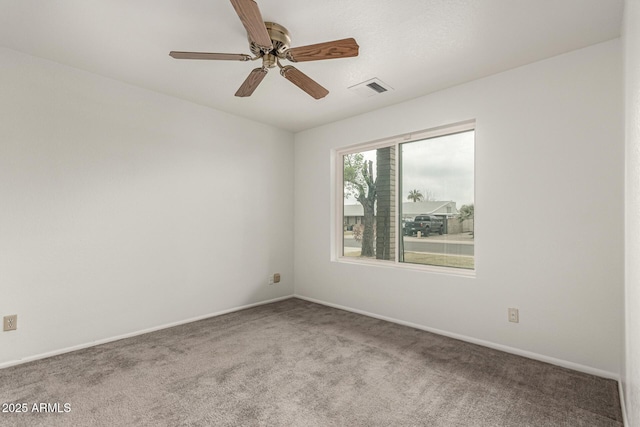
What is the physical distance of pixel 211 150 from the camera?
377 centimetres

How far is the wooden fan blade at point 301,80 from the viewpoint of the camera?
88.2 inches

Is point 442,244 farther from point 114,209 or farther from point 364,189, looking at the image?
point 114,209

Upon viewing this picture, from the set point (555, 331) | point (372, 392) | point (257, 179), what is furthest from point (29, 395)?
point (555, 331)

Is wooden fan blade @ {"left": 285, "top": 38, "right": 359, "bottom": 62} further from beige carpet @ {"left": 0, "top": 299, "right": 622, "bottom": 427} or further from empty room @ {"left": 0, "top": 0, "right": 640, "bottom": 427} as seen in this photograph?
beige carpet @ {"left": 0, "top": 299, "right": 622, "bottom": 427}

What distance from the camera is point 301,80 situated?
2365 mm

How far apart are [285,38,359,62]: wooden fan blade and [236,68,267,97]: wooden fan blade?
26 cm

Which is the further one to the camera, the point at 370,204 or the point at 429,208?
the point at 370,204

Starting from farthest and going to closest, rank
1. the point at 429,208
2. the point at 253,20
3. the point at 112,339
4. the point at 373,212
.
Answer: the point at 373,212
the point at 429,208
the point at 112,339
the point at 253,20

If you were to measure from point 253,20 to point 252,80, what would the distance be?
2.41 ft

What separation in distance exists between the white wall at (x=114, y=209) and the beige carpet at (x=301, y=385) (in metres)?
0.39

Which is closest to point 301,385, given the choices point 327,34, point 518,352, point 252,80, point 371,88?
point 518,352

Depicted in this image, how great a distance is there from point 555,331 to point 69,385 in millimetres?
3549

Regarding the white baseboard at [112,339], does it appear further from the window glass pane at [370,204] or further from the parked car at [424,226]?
the parked car at [424,226]

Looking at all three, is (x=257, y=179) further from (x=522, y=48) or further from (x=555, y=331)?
(x=555, y=331)
